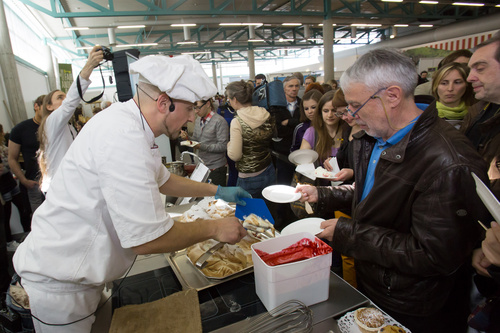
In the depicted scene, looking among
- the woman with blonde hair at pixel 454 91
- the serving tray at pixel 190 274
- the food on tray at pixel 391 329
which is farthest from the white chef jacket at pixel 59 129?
the woman with blonde hair at pixel 454 91

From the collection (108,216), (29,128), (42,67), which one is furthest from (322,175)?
(42,67)

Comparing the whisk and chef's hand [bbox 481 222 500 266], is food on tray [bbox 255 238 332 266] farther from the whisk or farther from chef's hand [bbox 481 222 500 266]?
chef's hand [bbox 481 222 500 266]

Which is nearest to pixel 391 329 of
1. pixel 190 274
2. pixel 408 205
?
pixel 408 205

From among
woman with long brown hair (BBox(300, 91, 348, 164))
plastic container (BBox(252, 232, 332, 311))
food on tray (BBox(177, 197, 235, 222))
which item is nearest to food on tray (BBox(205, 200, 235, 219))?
food on tray (BBox(177, 197, 235, 222))

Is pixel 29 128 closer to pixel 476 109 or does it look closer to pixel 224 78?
pixel 476 109

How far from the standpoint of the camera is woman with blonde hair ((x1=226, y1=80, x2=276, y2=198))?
313 centimetres

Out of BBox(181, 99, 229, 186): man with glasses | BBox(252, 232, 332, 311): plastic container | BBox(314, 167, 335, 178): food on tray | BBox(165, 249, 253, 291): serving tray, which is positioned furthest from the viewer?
BBox(181, 99, 229, 186): man with glasses

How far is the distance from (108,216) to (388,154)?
3.49 ft

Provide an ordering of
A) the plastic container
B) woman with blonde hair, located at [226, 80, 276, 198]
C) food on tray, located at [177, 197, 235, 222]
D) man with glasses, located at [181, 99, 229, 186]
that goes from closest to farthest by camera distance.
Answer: the plastic container
food on tray, located at [177, 197, 235, 222]
woman with blonde hair, located at [226, 80, 276, 198]
man with glasses, located at [181, 99, 229, 186]

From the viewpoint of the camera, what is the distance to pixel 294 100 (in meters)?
4.29

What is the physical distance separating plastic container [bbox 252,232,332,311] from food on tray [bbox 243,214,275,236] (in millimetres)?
313

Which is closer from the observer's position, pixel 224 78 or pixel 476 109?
pixel 476 109

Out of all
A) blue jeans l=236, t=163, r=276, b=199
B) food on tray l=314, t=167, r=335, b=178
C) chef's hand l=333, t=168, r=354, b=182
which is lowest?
blue jeans l=236, t=163, r=276, b=199

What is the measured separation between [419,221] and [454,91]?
2212mm
